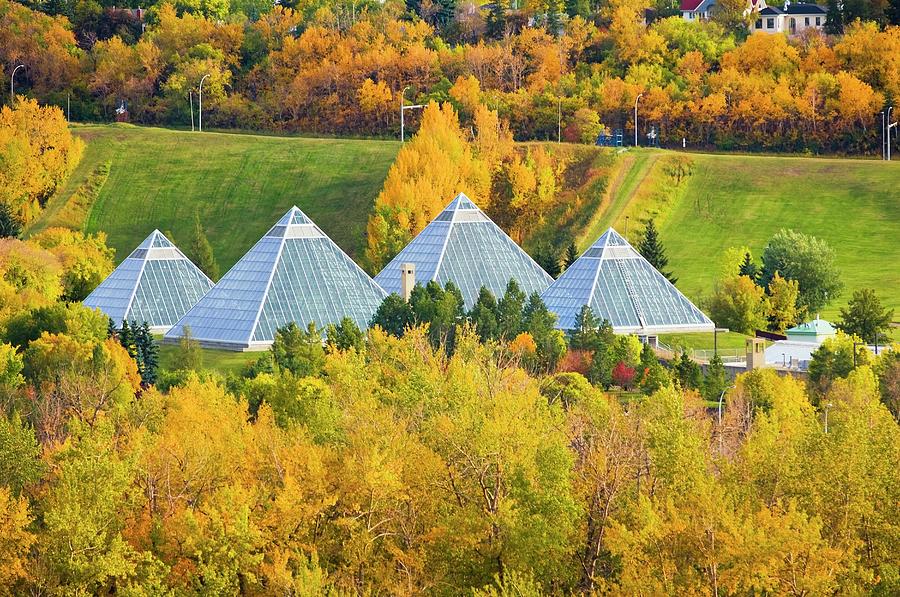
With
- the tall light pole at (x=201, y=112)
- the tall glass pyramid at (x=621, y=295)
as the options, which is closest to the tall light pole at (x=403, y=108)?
the tall light pole at (x=201, y=112)

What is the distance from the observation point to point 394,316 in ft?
336

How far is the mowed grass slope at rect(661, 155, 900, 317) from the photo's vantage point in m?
131

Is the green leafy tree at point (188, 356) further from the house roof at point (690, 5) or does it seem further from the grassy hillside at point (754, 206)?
the house roof at point (690, 5)

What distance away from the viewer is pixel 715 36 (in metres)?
168

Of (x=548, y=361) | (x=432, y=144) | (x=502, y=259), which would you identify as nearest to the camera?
(x=548, y=361)

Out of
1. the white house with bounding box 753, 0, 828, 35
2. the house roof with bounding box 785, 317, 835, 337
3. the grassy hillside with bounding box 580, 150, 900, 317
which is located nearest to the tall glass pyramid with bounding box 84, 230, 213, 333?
the grassy hillside with bounding box 580, 150, 900, 317

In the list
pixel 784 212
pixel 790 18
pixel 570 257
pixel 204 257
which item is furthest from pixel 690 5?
pixel 204 257

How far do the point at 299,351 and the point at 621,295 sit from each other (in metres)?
21.1

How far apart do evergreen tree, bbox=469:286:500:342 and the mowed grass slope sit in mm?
24629

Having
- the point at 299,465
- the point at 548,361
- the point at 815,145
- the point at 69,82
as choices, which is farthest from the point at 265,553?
the point at 69,82

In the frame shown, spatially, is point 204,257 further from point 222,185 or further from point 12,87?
point 12,87

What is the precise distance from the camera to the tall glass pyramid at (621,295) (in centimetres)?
11000

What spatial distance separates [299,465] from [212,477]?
8.16ft

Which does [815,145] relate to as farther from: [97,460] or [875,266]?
[97,460]
